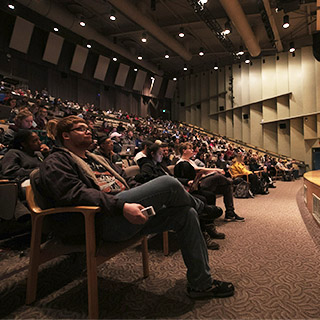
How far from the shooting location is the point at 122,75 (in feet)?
48.9

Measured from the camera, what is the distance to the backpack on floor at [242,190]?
190 inches

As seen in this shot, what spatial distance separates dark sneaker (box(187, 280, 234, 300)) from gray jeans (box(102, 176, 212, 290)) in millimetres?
29

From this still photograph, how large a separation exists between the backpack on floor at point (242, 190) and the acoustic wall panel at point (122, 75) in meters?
12.1

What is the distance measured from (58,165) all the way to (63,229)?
12.3 inches

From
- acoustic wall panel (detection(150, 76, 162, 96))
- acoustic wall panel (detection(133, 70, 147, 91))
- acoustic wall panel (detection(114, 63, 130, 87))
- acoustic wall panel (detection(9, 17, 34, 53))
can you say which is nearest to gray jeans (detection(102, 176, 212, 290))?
acoustic wall panel (detection(9, 17, 34, 53))

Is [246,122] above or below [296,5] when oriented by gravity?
below

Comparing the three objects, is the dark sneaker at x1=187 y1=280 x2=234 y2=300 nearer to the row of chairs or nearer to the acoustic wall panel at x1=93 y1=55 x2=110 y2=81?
the row of chairs

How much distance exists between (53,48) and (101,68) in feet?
9.53

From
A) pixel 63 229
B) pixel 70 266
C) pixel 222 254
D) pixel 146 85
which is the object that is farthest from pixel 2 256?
pixel 146 85

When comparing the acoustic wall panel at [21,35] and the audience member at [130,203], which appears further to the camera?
the acoustic wall panel at [21,35]

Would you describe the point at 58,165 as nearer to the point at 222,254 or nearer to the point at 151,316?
the point at 151,316

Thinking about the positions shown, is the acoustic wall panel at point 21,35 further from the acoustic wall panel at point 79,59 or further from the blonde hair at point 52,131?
the blonde hair at point 52,131

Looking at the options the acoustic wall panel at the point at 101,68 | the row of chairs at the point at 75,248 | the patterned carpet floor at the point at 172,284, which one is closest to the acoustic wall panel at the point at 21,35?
the acoustic wall panel at the point at 101,68

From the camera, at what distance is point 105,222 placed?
1.13 m
